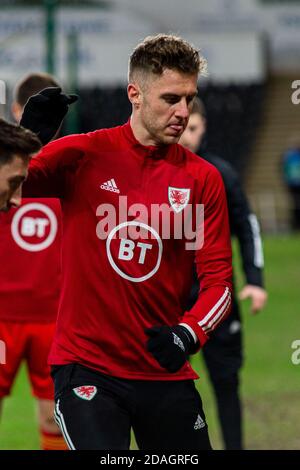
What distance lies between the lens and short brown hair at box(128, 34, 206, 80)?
5.13 m

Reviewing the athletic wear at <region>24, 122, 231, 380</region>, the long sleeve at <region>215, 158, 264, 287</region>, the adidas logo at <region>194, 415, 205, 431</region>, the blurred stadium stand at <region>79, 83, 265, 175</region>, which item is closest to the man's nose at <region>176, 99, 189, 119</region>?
the athletic wear at <region>24, 122, 231, 380</region>

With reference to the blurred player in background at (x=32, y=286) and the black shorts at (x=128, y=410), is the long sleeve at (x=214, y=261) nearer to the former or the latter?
the black shorts at (x=128, y=410)

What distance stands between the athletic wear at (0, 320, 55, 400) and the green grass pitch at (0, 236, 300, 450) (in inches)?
64.7

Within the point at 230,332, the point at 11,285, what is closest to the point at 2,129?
the point at 11,285

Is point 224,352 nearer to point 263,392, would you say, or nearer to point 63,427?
point 263,392

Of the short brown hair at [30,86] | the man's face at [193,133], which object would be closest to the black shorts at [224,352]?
the man's face at [193,133]

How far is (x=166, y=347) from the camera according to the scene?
187 inches

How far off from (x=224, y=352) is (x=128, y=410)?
10.1 feet

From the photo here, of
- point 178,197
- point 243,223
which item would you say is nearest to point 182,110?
point 178,197

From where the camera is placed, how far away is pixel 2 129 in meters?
4.15

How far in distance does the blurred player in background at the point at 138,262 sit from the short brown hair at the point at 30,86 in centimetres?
188
